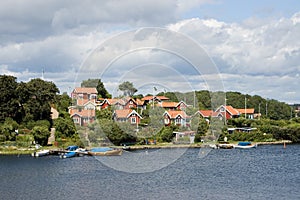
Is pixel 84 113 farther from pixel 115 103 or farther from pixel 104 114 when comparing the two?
pixel 115 103

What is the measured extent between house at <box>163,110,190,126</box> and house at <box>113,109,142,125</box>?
11.2ft

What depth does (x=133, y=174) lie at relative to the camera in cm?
2645

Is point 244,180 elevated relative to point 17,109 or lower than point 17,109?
lower

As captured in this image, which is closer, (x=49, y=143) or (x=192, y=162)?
(x=192, y=162)

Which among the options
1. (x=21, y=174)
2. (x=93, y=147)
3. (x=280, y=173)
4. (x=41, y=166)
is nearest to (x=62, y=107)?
(x=93, y=147)

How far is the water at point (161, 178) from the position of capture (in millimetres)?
20828

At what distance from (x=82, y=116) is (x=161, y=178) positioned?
56.5 feet

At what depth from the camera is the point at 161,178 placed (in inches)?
978

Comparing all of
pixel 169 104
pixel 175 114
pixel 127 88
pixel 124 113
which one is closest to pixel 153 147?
pixel 124 113

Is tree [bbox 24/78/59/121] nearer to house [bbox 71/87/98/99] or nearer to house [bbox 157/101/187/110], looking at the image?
house [bbox 71/87/98/99]

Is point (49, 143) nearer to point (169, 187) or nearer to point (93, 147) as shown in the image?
point (93, 147)

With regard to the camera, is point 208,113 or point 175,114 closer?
point 175,114

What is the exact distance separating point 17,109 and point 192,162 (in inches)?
644

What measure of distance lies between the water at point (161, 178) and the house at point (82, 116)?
618 centimetres
